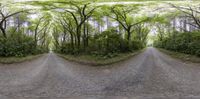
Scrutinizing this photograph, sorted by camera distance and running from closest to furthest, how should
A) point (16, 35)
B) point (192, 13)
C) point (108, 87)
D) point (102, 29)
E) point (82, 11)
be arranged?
point (108, 87), point (102, 29), point (82, 11), point (192, 13), point (16, 35)

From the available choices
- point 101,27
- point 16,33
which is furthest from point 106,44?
point 16,33

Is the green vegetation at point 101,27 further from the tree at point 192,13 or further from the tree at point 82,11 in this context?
the tree at point 192,13

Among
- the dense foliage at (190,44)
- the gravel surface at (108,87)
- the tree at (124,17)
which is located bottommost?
the gravel surface at (108,87)

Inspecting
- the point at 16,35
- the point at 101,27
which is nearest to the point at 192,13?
the point at 101,27

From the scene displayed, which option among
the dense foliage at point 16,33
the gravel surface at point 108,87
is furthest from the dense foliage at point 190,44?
the dense foliage at point 16,33

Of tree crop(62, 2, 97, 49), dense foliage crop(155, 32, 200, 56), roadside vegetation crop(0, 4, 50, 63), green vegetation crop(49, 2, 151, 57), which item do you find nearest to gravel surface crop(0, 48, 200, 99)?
dense foliage crop(155, 32, 200, 56)

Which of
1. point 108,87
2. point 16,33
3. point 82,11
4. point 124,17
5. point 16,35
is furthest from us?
point 16,33

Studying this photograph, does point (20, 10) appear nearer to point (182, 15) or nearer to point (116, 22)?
point (116, 22)

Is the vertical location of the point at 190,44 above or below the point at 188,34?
below

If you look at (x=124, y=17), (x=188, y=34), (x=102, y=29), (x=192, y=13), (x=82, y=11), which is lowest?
(x=188, y=34)

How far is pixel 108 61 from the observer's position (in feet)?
37.4

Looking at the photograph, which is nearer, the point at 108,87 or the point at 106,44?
the point at 108,87

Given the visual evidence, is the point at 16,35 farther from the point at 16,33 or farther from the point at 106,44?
the point at 106,44

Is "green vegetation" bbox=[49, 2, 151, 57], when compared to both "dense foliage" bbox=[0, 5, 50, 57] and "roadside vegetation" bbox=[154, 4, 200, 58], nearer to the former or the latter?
"roadside vegetation" bbox=[154, 4, 200, 58]
